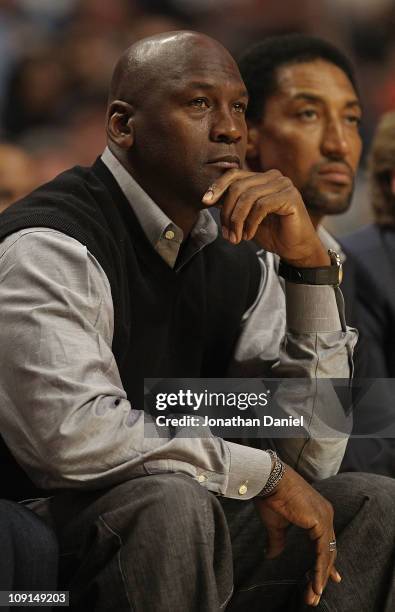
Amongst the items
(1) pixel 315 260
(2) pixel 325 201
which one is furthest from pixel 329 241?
(1) pixel 315 260

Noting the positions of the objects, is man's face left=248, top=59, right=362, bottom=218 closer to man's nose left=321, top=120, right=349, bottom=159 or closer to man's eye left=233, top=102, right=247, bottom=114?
man's nose left=321, top=120, right=349, bottom=159

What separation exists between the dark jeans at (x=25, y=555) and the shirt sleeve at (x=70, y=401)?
9cm

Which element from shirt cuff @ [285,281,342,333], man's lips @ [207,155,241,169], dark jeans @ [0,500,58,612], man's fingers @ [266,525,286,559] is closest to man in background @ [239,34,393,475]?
shirt cuff @ [285,281,342,333]

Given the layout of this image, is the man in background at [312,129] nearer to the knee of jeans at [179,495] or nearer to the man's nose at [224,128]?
the man's nose at [224,128]

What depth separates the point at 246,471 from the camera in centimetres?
159

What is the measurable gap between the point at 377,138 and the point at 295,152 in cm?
54

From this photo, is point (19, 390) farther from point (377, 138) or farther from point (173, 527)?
point (377, 138)

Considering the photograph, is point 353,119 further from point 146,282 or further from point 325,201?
point 146,282

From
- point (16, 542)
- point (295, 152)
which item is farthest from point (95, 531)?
point (295, 152)

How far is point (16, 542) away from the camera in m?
1.49

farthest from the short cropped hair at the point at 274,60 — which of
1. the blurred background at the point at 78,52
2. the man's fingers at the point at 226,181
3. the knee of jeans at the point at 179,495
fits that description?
the knee of jeans at the point at 179,495

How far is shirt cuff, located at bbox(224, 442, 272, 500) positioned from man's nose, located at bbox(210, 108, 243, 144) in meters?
0.58

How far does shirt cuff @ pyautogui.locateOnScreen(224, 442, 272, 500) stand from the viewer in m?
1.59

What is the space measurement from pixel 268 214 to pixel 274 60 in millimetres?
1062
